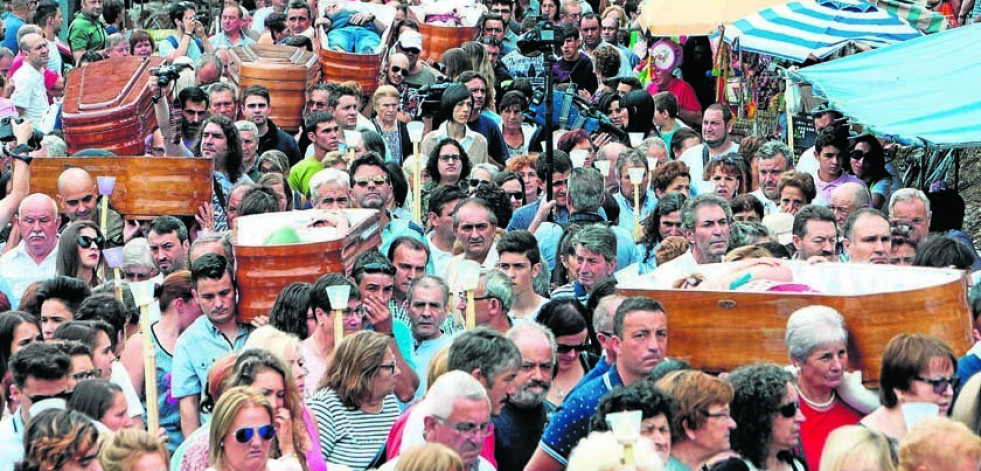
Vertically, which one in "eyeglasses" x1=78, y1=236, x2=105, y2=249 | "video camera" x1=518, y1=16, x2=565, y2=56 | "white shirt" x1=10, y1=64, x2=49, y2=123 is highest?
"video camera" x1=518, y1=16, x2=565, y2=56

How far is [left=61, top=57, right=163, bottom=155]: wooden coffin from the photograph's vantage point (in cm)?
1297

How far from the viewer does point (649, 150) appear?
13867 mm

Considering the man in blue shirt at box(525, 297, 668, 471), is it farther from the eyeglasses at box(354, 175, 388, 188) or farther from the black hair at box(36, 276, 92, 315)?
the eyeglasses at box(354, 175, 388, 188)

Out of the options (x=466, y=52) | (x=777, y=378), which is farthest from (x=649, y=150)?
(x=777, y=378)

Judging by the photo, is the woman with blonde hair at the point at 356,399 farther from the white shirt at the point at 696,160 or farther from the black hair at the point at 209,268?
the white shirt at the point at 696,160

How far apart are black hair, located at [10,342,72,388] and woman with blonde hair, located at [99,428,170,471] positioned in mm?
923

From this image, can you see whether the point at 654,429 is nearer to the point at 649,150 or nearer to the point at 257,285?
the point at 257,285

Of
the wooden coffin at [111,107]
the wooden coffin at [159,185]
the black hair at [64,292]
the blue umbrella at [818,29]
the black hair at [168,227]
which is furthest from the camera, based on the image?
the blue umbrella at [818,29]

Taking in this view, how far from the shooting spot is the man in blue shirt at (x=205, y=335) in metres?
9.09

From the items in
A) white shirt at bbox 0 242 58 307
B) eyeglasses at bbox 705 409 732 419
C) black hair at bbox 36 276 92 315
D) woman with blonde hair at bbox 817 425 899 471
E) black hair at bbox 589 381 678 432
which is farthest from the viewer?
white shirt at bbox 0 242 58 307

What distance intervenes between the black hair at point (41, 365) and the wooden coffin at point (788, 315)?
227 centimetres

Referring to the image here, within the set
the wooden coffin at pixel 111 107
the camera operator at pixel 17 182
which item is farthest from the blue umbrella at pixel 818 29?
the camera operator at pixel 17 182

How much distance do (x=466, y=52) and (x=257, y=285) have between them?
283 inches

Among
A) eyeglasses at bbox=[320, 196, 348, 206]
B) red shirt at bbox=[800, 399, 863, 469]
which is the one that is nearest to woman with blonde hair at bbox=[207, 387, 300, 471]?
red shirt at bbox=[800, 399, 863, 469]
